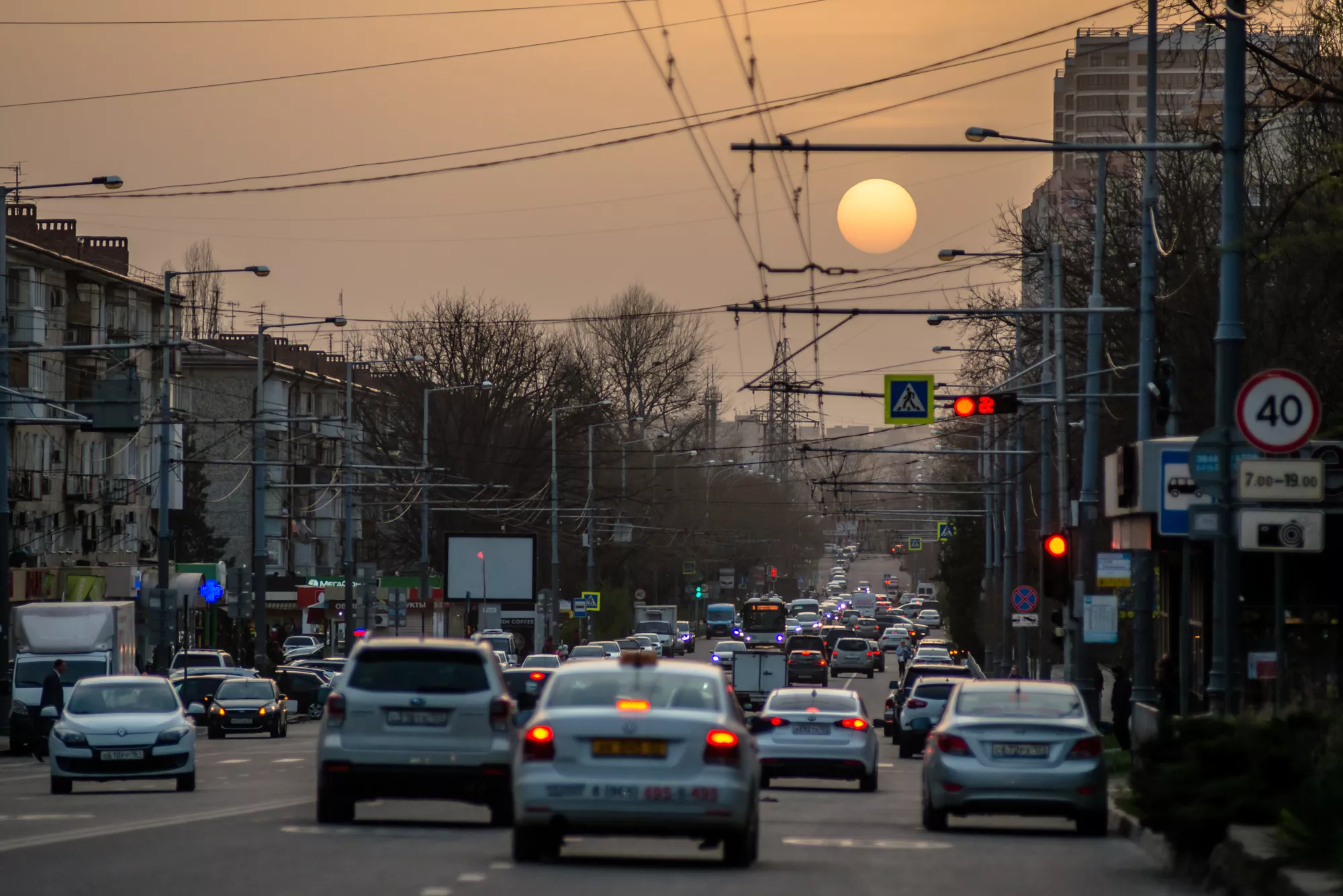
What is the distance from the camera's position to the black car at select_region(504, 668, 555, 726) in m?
19.6

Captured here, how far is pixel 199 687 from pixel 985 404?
23.0m

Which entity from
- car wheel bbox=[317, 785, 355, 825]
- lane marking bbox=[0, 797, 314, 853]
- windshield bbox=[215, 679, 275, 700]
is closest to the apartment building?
windshield bbox=[215, 679, 275, 700]

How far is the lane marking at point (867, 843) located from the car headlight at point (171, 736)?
32.1 feet

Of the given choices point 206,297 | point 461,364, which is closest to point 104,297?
point 461,364

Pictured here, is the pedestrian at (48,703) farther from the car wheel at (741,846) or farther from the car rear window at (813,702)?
the car wheel at (741,846)

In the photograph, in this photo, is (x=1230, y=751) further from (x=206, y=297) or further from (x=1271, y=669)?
(x=206, y=297)

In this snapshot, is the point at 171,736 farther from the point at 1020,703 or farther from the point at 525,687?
the point at 1020,703

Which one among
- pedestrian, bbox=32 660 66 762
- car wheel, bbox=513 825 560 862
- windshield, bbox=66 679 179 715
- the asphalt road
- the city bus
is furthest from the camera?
the city bus

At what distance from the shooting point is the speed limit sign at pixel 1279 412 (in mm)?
16109

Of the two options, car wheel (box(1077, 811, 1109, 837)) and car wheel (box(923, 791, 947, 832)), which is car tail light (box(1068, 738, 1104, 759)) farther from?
car wheel (box(923, 791, 947, 832))

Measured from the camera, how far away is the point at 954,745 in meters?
19.3

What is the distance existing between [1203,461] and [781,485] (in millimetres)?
130513

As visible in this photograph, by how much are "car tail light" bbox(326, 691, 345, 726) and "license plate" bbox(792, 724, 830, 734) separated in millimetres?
11828

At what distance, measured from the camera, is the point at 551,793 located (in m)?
14.1
